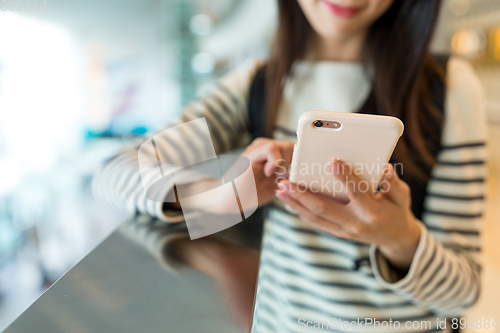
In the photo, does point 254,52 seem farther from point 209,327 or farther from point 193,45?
point 209,327

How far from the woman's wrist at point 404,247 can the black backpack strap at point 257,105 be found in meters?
0.21

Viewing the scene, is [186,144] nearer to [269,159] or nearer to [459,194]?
[269,159]

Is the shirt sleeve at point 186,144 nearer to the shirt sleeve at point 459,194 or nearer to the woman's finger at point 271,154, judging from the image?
the woman's finger at point 271,154

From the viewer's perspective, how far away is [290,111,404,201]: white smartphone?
0.58ft

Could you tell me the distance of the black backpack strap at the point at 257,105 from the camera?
16.4 inches

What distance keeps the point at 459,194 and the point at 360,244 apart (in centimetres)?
11

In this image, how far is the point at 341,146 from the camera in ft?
0.64

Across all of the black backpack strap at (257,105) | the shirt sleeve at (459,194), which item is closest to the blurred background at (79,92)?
the black backpack strap at (257,105)

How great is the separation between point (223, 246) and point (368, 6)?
0.86 feet

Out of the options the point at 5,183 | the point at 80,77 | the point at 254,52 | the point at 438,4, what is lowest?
the point at 5,183

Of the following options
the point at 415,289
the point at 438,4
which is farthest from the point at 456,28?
the point at 415,289

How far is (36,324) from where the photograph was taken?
0.12 meters

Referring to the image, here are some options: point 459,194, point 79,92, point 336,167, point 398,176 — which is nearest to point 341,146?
point 336,167

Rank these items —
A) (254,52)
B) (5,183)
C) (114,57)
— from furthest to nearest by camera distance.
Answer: (114,57), (254,52), (5,183)
